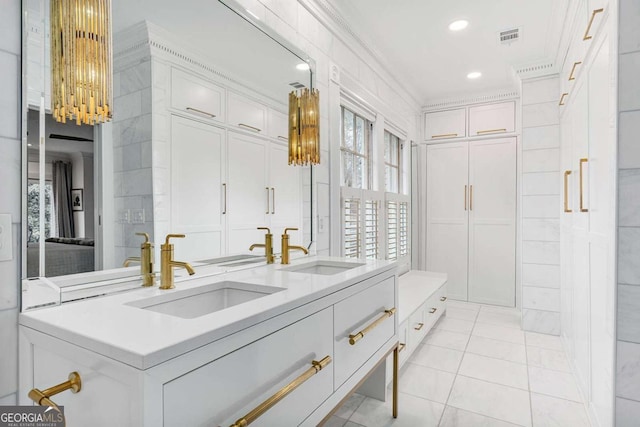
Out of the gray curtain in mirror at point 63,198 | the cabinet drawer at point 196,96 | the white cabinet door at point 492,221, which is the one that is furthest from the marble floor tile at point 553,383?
the gray curtain in mirror at point 63,198

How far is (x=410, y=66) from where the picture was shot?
3.52 meters

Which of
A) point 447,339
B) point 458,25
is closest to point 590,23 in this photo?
point 458,25

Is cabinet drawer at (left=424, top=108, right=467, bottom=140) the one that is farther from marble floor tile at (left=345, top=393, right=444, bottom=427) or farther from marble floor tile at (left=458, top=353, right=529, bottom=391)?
marble floor tile at (left=345, top=393, right=444, bottom=427)

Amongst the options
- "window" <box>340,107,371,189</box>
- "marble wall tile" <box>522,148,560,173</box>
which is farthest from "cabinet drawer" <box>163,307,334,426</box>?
"marble wall tile" <box>522,148,560,173</box>

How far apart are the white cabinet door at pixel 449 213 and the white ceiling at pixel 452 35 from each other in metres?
0.94

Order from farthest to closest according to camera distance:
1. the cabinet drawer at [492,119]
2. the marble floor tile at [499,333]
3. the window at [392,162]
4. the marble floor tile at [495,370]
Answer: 1. the cabinet drawer at [492,119]
2. the window at [392,162]
3. the marble floor tile at [499,333]
4. the marble floor tile at [495,370]

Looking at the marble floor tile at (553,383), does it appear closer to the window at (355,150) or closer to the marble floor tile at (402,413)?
the marble floor tile at (402,413)

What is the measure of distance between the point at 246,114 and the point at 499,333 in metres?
3.06

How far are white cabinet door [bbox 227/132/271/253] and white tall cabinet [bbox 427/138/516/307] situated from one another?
3.21 meters

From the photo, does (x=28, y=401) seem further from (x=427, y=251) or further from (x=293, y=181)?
(x=427, y=251)

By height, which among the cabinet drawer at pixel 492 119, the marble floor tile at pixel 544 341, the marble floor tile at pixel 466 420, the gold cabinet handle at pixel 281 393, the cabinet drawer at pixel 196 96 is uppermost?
the cabinet drawer at pixel 492 119

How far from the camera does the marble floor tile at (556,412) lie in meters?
1.94

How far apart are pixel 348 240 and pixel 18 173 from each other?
2169mm

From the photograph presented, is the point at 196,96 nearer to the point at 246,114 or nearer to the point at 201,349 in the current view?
the point at 246,114
